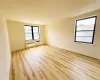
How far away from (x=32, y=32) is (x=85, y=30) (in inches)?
167

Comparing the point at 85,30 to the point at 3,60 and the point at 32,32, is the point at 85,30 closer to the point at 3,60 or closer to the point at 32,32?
the point at 3,60

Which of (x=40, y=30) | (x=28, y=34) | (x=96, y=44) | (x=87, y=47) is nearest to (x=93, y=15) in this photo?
(x=96, y=44)

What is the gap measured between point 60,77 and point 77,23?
307 cm

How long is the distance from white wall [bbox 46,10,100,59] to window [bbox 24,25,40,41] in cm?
113

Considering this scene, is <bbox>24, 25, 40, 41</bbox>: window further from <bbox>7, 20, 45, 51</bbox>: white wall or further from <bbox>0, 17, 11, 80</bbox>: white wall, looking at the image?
<bbox>0, 17, 11, 80</bbox>: white wall

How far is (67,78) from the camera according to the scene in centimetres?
176

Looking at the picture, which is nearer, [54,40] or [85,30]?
[85,30]

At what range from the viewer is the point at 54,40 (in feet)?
18.2

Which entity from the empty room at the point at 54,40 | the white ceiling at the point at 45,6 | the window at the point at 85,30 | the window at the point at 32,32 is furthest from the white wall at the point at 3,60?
the window at the point at 85,30

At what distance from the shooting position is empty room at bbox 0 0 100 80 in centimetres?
190

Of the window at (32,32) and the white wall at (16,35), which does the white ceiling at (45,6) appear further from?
the window at (32,32)

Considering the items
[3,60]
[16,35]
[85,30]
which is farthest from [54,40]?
[3,60]

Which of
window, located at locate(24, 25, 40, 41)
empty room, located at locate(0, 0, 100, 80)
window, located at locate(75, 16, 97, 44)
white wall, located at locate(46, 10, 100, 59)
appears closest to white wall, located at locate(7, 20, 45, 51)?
empty room, located at locate(0, 0, 100, 80)

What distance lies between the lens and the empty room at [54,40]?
6.23ft
